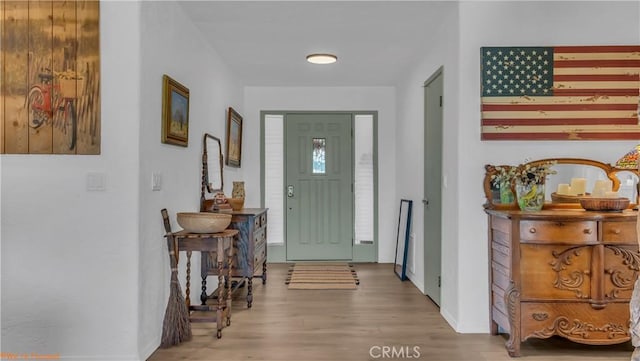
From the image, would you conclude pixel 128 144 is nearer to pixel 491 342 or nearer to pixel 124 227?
pixel 124 227

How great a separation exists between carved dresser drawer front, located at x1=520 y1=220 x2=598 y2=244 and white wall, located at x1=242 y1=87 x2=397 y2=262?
3.39m

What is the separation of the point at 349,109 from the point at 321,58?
1.64 m

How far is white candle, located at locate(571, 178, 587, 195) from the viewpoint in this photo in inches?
128

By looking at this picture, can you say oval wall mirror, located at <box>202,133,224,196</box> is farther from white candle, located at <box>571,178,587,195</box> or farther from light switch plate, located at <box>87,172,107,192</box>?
white candle, located at <box>571,178,587,195</box>

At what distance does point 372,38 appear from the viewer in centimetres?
423

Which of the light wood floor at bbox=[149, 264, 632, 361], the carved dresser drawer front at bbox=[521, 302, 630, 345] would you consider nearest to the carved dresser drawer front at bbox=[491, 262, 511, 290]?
the carved dresser drawer front at bbox=[521, 302, 630, 345]

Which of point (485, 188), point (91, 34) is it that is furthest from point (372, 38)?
point (91, 34)

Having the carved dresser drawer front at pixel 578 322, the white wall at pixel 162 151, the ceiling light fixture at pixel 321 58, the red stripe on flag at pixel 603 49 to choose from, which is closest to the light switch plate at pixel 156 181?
the white wall at pixel 162 151

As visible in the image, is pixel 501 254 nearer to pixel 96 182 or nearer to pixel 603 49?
pixel 603 49

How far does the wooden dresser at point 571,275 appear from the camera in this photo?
9.21 ft

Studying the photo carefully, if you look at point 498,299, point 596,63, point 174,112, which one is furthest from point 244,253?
point 596,63

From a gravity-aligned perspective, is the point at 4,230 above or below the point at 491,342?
above

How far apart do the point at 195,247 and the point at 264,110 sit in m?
3.50

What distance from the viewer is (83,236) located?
8.82ft
